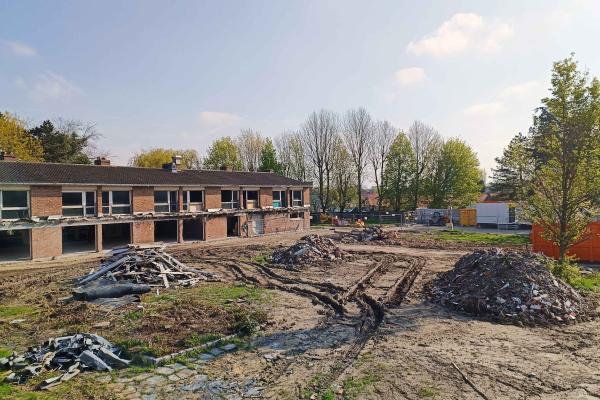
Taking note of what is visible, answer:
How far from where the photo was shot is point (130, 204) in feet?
97.7

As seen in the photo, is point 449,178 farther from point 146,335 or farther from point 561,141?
point 146,335

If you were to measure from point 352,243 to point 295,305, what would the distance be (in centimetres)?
1911

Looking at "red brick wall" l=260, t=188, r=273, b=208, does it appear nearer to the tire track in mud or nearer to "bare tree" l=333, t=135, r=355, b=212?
the tire track in mud

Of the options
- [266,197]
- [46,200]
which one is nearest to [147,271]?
[46,200]

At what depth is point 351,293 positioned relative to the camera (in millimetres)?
15922

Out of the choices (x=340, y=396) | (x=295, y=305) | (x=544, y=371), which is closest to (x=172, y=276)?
(x=295, y=305)

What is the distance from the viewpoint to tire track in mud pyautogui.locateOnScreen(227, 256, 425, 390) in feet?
30.7

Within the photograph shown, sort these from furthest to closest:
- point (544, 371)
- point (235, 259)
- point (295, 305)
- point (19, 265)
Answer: point (235, 259), point (19, 265), point (295, 305), point (544, 371)

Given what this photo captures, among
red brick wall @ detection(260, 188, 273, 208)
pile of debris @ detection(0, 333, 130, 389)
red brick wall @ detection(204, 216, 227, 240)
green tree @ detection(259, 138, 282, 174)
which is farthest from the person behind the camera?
green tree @ detection(259, 138, 282, 174)

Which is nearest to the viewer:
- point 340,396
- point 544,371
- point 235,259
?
point 340,396

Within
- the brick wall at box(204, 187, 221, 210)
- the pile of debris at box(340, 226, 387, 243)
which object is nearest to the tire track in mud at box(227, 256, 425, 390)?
the pile of debris at box(340, 226, 387, 243)

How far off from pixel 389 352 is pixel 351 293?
244 inches

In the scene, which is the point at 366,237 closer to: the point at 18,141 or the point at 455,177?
the point at 455,177

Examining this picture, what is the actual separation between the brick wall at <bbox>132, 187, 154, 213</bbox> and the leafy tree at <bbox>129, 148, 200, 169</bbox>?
32.0 metres
